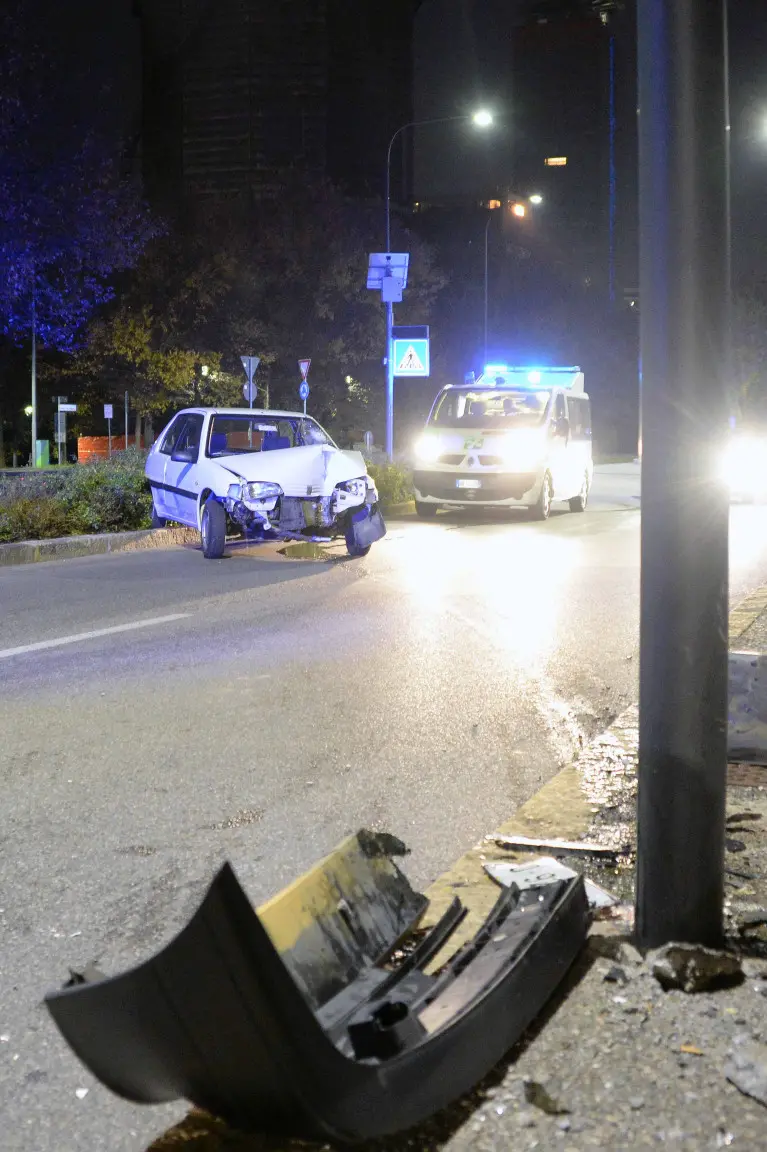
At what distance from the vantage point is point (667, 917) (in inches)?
132

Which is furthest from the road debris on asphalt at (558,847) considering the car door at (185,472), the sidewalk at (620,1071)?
the car door at (185,472)

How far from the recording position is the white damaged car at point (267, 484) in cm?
1475

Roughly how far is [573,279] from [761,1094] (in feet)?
298

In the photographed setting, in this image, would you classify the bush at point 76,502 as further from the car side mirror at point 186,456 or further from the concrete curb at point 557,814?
the concrete curb at point 557,814

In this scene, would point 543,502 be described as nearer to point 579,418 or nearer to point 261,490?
point 579,418

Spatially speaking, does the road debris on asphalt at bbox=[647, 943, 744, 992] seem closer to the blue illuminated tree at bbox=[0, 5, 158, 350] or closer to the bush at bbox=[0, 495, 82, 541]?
the bush at bbox=[0, 495, 82, 541]

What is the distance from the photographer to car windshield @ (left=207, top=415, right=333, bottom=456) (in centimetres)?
1541

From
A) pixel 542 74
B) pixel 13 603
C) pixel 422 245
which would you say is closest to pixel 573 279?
pixel 422 245

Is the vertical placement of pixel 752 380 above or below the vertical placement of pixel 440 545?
above

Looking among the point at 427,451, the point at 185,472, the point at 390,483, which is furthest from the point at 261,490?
the point at 390,483

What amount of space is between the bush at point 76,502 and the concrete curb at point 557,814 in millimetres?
11283

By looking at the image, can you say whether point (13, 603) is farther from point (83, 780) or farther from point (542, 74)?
point (542, 74)

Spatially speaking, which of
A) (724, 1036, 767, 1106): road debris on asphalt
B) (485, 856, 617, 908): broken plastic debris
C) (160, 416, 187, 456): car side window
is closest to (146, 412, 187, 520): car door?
(160, 416, 187, 456): car side window

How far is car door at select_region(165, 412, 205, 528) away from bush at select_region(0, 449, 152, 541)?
146 cm
